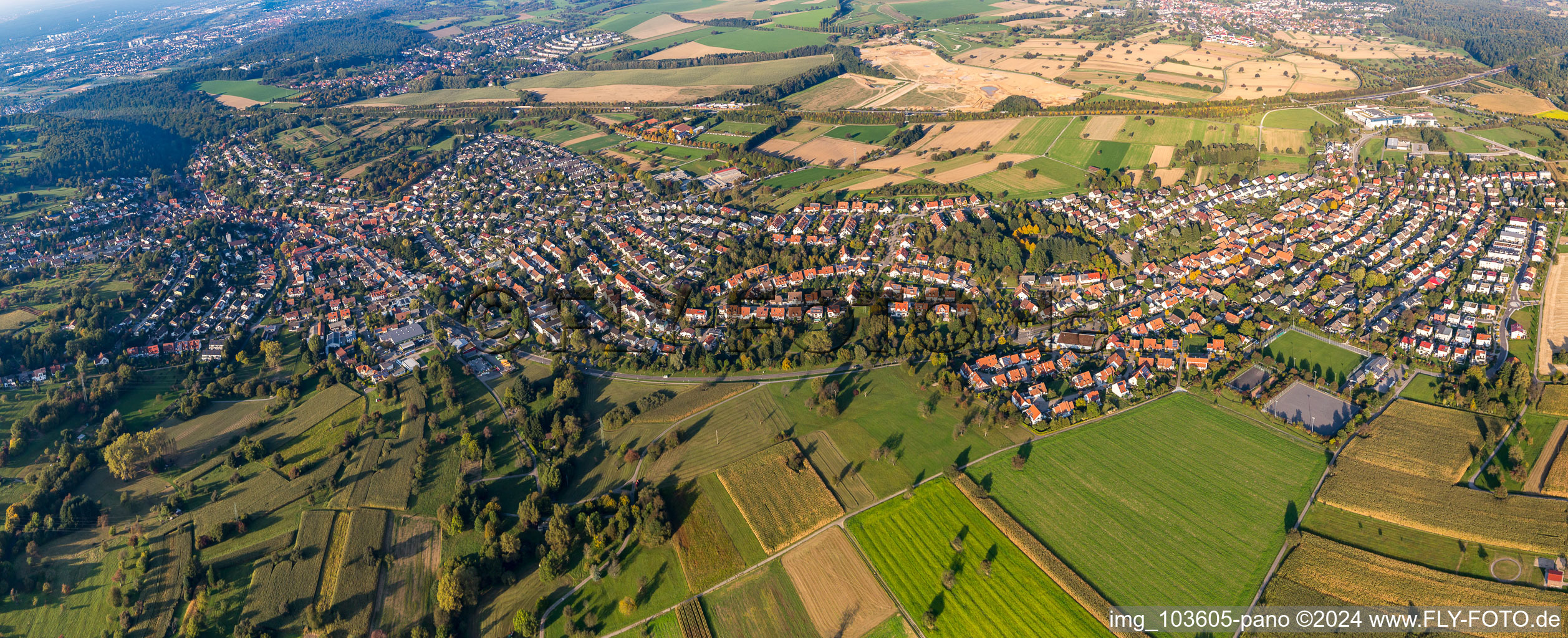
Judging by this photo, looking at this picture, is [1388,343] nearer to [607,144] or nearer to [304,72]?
[607,144]

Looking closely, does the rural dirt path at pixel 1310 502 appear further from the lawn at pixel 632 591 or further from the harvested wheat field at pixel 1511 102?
the harvested wheat field at pixel 1511 102

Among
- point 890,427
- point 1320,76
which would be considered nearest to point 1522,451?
point 890,427

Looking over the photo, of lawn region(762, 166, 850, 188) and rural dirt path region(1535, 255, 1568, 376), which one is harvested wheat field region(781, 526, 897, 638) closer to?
rural dirt path region(1535, 255, 1568, 376)

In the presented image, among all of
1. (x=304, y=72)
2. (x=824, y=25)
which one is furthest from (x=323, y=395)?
(x=824, y=25)

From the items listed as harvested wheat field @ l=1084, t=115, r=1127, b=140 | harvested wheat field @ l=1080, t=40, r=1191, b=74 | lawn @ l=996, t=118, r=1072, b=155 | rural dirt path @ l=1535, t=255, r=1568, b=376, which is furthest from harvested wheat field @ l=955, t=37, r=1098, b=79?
rural dirt path @ l=1535, t=255, r=1568, b=376

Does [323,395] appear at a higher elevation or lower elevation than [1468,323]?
higher

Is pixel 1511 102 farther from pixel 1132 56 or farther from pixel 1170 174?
pixel 1170 174
